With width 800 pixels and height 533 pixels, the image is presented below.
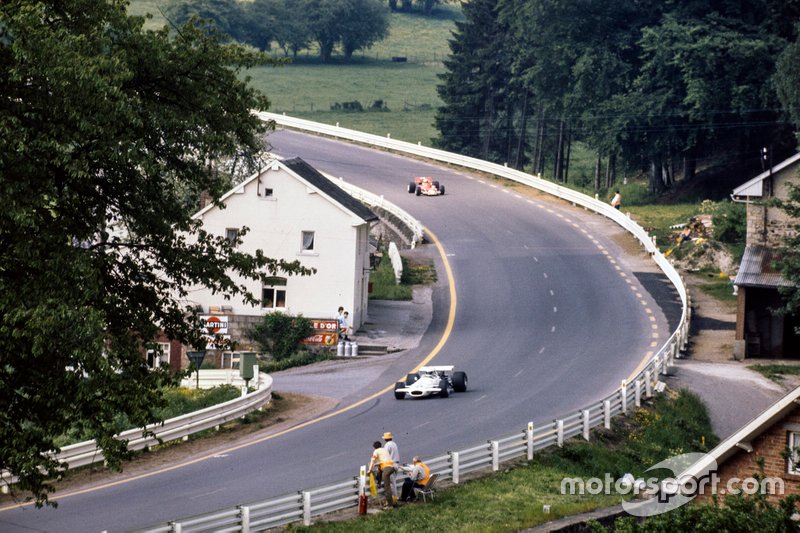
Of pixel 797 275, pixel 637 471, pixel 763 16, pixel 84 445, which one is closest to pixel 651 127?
pixel 763 16

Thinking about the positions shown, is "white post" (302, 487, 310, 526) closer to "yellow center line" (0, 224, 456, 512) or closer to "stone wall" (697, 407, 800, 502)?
"yellow center line" (0, 224, 456, 512)

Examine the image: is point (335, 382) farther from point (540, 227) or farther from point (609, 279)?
point (540, 227)

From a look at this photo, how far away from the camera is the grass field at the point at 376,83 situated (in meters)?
133

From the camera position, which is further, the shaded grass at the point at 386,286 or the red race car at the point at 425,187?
the red race car at the point at 425,187

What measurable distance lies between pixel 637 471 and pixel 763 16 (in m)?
53.5

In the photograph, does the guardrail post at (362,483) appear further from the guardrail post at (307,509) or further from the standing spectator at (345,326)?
the standing spectator at (345,326)

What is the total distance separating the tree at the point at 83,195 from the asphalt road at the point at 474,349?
5696mm

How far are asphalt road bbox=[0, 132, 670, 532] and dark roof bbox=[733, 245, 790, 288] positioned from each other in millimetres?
4068

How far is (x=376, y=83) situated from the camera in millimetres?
155000

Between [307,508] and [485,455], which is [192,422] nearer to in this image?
[485,455]

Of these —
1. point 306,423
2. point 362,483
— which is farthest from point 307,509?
point 306,423

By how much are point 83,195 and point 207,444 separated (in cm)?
1436

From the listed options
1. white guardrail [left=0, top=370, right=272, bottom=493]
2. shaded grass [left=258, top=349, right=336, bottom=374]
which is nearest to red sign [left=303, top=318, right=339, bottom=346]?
shaded grass [left=258, top=349, right=336, bottom=374]

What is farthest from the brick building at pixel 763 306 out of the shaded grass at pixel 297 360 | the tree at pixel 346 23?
the tree at pixel 346 23
